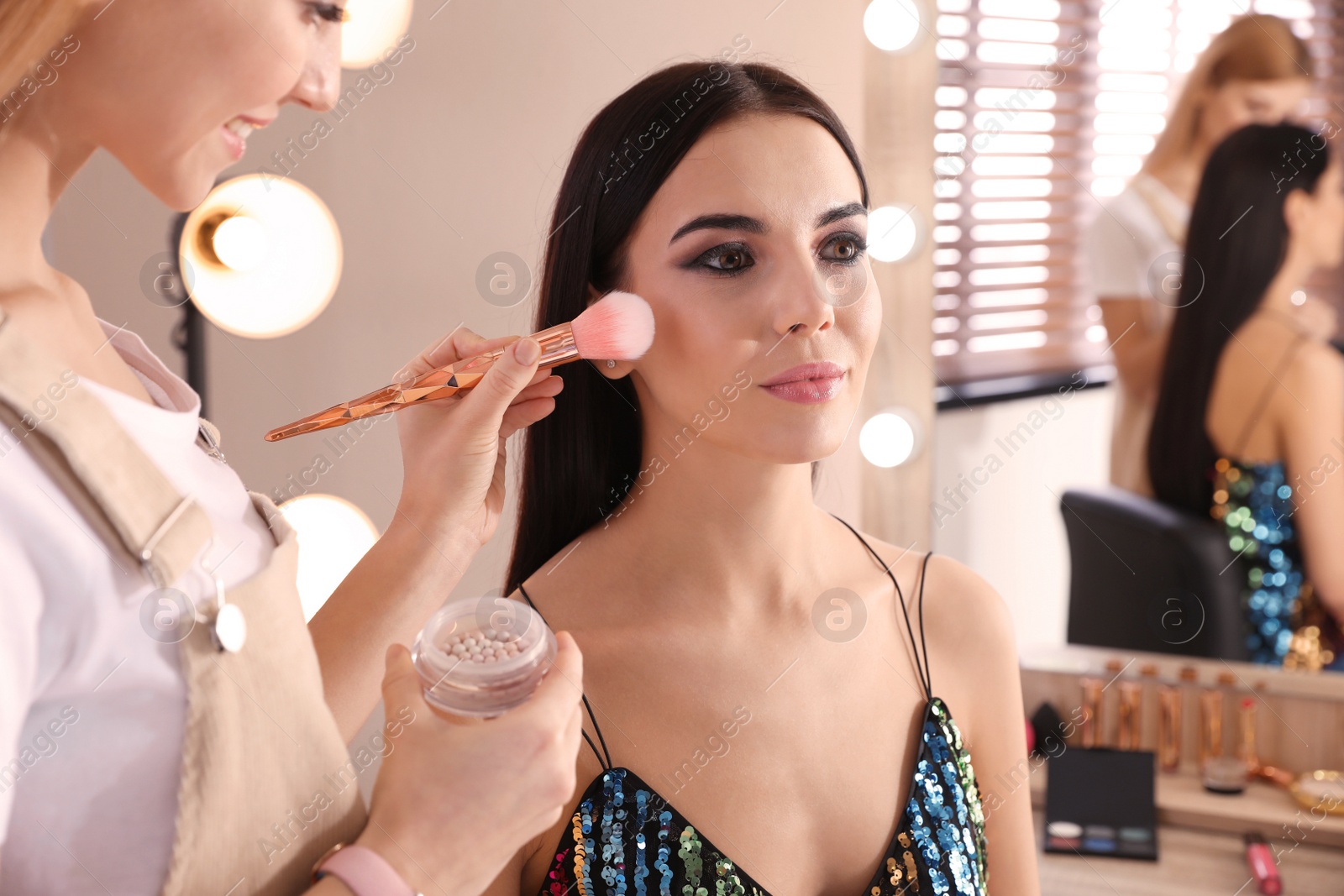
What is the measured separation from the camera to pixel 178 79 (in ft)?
1.48

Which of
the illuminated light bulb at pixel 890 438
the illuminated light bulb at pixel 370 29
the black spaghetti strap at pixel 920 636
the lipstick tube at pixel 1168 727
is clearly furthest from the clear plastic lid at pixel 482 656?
the lipstick tube at pixel 1168 727

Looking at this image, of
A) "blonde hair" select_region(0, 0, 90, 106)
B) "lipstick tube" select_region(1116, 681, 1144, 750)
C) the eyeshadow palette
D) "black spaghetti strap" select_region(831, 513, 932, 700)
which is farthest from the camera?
"lipstick tube" select_region(1116, 681, 1144, 750)

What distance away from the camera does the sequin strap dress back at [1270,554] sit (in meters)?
1.28

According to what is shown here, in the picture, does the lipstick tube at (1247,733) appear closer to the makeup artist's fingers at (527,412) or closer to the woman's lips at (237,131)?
the makeup artist's fingers at (527,412)

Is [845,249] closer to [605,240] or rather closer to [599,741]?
[605,240]

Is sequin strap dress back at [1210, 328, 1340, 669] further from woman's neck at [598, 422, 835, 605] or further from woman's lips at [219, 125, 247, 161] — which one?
woman's lips at [219, 125, 247, 161]

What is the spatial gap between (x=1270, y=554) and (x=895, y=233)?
2.07ft

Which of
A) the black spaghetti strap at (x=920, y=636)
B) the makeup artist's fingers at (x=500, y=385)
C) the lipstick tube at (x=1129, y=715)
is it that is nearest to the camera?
the makeup artist's fingers at (x=500, y=385)

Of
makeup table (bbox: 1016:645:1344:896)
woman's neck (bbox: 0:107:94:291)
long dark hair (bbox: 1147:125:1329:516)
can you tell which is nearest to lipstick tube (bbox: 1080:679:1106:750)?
makeup table (bbox: 1016:645:1344:896)

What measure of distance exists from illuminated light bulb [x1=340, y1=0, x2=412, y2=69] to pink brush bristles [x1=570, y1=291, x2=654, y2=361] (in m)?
0.43

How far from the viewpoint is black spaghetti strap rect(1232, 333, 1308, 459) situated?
1249 millimetres

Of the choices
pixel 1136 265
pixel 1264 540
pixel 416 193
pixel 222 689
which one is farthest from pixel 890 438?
pixel 222 689

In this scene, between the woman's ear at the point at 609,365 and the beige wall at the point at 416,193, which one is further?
the beige wall at the point at 416,193

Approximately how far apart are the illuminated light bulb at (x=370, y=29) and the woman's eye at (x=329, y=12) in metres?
0.49
